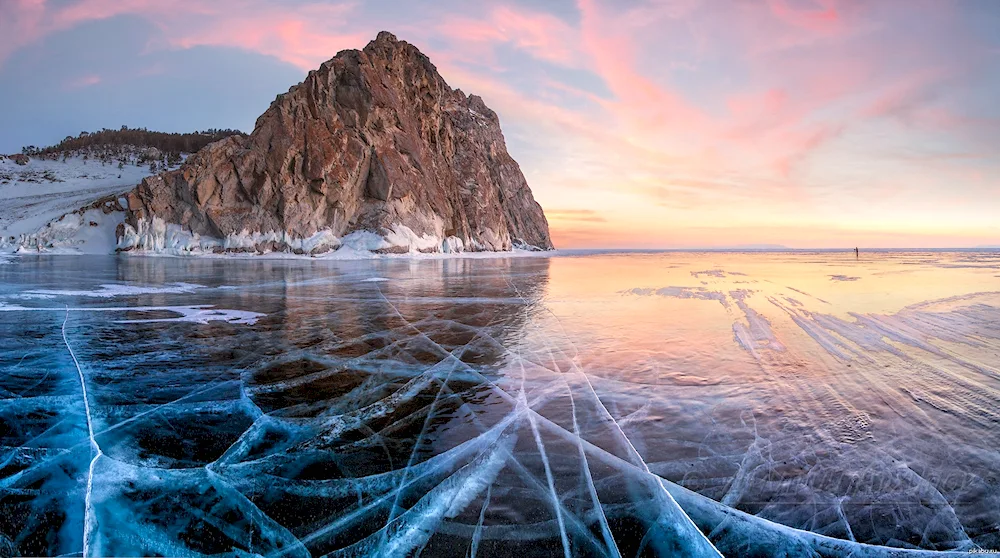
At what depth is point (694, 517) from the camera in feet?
9.13

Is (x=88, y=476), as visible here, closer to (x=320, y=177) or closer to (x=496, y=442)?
(x=496, y=442)

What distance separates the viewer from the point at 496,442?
383 centimetres

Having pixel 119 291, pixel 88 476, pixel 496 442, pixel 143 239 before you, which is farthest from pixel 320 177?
pixel 496 442

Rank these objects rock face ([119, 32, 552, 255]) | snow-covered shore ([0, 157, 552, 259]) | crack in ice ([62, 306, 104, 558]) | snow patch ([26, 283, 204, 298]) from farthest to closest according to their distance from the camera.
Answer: snow-covered shore ([0, 157, 552, 259]), rock face ([119, 32, 552, 255]), snow patch ([26, 283, 204, 298]), crack in ice ([62, 306, 104, 558])

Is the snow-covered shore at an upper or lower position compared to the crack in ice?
upper

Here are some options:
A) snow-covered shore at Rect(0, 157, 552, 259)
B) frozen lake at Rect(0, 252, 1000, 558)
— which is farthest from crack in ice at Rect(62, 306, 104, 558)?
snow-covered shore at Rect(0, 157, 552, 259)

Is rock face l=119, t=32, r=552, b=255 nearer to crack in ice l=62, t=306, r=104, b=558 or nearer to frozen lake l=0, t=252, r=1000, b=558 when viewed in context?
frozen lake l=0, t=252, r=1000, b=558


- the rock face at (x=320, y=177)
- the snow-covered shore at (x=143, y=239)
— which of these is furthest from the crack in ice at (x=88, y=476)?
the rock face at (x=320, y=177)

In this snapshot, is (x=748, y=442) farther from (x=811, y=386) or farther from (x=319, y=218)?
(x=319, y=218)

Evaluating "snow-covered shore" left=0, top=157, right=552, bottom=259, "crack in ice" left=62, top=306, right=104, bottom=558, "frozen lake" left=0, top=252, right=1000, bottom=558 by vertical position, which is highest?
"snow-covered shore" left=0, top=157, right=552, bottom=259

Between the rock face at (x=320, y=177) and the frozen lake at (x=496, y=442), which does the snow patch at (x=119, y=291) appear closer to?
the frozen lake at (x=496, y=442)

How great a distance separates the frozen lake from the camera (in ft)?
8.70

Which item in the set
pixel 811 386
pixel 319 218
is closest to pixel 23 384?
pixel 811 386

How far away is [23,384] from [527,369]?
5.90 metres
